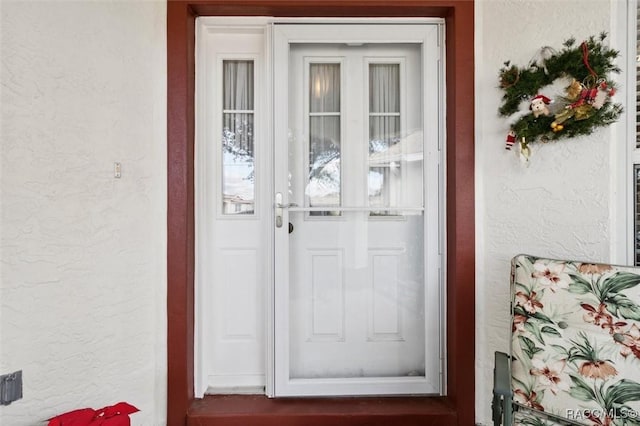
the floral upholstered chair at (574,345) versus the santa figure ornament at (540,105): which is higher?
the santa figure ornament at (540,105)

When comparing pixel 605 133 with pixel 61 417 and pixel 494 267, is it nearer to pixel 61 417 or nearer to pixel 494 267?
pixel 494 267

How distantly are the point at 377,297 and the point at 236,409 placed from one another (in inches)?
38.7

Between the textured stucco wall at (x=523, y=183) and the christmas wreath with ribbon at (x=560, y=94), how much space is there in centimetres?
7

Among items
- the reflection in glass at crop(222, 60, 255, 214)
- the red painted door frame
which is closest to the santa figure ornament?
the red painted door frame

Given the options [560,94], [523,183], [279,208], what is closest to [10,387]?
[279,208]

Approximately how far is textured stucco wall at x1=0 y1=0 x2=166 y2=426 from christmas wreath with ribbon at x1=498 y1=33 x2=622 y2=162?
1.78 metres

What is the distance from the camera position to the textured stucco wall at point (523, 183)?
1566 millimetres

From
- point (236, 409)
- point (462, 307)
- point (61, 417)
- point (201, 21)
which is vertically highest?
point (201, 21)

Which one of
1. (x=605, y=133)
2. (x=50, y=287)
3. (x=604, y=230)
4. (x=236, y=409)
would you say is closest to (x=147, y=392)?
(x=236, y=409)

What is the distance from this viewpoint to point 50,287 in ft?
4.09

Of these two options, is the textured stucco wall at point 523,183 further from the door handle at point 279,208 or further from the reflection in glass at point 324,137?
the door handle at point 279,208

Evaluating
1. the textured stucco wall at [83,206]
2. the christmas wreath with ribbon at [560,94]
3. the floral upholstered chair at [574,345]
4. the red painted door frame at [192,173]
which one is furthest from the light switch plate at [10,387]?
the christmas wreath with ribbon at [560,94]

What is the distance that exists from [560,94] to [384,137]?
2.79ft

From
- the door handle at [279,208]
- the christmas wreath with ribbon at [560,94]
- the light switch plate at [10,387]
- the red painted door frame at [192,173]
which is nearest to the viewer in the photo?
the light switch plate at [10,387]
